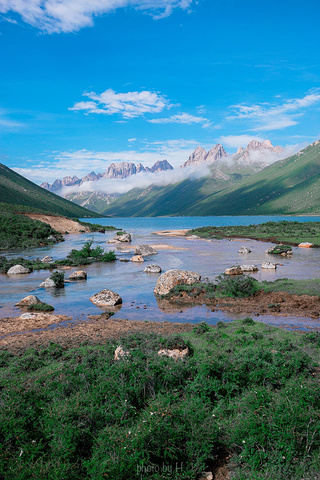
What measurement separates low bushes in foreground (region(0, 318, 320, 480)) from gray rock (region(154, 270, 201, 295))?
1330cm

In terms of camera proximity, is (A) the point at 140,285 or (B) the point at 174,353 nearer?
(B) the point at 174,353

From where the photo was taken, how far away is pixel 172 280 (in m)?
24.5

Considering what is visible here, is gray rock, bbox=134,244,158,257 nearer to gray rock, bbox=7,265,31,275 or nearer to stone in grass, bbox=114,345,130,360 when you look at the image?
gray rock, bbox=7,265,31,275

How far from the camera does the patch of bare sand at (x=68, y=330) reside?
1412 centimetres

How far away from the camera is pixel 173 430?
21.5ft

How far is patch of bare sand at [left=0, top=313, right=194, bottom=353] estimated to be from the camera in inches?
556

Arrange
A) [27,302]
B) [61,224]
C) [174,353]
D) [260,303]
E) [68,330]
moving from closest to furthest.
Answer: [174,353]
[68,330]
[260,303]
[27,302]
[61,224]

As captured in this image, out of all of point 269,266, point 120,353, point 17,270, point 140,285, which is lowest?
point 140,285

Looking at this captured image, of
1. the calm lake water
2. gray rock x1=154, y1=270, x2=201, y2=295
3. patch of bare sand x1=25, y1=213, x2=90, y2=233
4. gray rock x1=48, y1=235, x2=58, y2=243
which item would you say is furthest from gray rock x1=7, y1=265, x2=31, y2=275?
patch of bare sand x1=25, y1=213, x2=90, y2=233

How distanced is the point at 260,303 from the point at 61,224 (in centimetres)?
8410

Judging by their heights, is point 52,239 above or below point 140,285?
above

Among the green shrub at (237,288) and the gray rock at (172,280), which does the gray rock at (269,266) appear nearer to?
the green shrub at (237,288)

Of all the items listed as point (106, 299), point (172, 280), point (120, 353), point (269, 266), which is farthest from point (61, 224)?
point (120, 353)

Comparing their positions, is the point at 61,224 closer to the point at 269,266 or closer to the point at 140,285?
the point at 140,285
